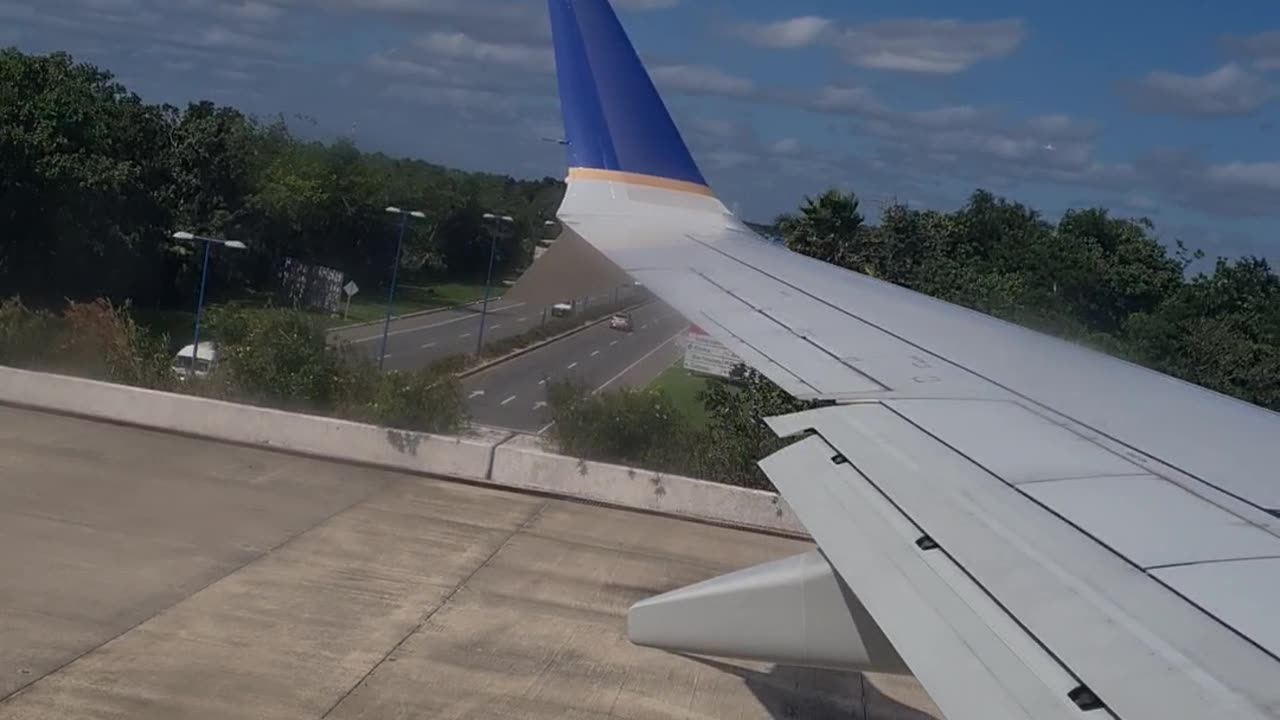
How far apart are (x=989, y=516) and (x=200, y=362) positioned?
35.3 ft

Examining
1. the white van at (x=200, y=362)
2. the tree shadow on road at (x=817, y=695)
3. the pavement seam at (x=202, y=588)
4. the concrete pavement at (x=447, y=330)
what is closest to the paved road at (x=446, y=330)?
the concrete pavement at (x=447, y=330)

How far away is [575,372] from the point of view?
41.3 ft

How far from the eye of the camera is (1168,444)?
2.88 meters

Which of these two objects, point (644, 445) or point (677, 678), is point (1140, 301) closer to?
point (644, 445)

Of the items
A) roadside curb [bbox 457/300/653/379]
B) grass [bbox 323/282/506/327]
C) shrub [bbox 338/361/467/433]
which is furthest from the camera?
grass [bbox 323/282/506/327]

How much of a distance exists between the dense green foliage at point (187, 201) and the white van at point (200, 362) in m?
10.0

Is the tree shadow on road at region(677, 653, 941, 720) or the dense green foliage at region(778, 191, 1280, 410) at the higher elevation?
the dense green foliage at region(778, 191, 1280, 410)

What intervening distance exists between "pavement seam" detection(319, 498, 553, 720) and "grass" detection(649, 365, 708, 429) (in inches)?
97.3

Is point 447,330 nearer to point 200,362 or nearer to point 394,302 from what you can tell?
point 394,302

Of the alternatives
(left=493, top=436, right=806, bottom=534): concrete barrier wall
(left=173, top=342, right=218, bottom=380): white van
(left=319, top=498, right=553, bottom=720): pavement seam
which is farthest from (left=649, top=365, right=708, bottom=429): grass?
(left=173, top=342, right=218, bottom=380): white van

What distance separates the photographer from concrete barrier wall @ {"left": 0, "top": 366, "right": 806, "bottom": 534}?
8.65 m

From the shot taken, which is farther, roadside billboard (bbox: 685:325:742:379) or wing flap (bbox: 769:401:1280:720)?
roadside billboard (bbox: 685:325:742:379)

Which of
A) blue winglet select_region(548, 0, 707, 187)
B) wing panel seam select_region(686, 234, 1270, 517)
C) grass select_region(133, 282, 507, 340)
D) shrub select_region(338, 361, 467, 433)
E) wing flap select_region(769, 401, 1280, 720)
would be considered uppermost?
blue winglet select_region(548, 0, 707, 187)

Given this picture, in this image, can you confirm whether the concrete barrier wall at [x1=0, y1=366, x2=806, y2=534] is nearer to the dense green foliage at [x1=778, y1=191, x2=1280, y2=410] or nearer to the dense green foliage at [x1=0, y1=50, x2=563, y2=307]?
A: the dense green foliage at [x1=778, y1=191, x2=1280, y2=410]
